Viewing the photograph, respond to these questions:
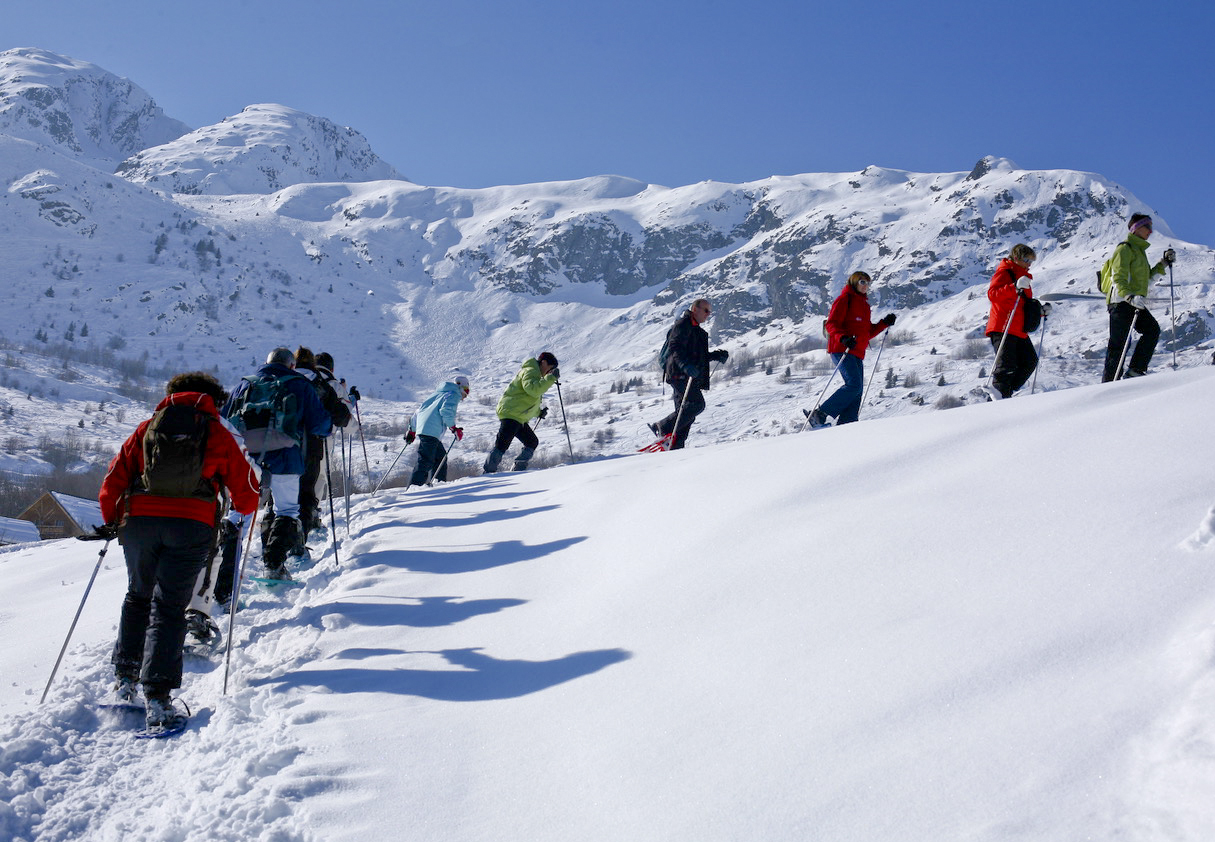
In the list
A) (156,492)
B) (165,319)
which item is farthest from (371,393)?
(156,492)

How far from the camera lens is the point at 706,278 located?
197250 millimetres

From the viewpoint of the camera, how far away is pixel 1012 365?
857 cm

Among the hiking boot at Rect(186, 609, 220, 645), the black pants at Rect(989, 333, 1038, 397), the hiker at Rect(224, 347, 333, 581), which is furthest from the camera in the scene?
the black pants at Rect(989, 333, 1038, 397)

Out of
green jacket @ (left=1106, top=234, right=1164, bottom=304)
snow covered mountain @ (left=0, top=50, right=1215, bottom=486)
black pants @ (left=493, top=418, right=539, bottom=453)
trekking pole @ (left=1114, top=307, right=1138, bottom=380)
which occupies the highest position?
snow covered mountain @ (left=0, top=50, right=1215, bottom=486)

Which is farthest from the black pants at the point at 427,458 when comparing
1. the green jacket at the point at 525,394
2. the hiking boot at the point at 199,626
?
the hiking boot at the point at 199,626

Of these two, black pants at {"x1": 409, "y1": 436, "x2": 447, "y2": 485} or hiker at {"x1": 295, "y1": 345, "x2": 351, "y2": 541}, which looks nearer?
hiker at {"x1": 295, "y1": 345, "x2": 351, "y2": 541}

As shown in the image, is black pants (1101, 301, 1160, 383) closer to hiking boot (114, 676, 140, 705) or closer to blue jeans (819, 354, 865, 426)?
blue jeans (819, 354, 865, 426)

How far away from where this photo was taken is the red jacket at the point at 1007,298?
851cm

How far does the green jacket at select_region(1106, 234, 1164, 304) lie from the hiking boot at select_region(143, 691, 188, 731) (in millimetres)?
9133

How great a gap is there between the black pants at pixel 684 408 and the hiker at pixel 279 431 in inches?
204

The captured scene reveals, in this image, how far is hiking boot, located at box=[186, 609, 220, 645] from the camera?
526 centimetres

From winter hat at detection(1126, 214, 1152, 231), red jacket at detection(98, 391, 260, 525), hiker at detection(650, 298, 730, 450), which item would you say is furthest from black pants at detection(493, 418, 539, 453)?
winter hat at detection(1126, 214, 1152, 231)

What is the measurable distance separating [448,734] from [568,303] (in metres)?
171

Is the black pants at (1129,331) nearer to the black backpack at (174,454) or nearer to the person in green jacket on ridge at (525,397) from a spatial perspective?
the person in green jacket on ridge at (525,397)
